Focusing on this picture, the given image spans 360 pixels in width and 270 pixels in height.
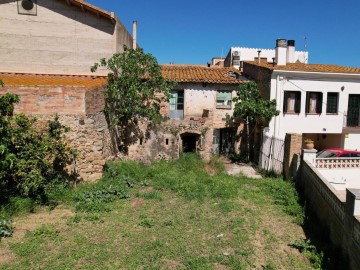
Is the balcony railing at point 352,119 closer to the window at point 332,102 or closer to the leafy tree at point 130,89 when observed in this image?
the window at point 332,102

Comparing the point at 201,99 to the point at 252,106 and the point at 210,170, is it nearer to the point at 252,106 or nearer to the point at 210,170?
the point at 252,106

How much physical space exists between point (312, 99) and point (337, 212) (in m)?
12.9

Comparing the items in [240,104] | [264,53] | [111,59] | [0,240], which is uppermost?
[264,53]

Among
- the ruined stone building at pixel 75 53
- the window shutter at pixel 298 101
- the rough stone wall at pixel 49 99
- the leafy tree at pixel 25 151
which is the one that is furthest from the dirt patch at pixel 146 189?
the window shutter at pixel 298 101

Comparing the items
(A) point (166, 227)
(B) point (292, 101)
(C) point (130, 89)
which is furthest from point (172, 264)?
(B) point (292, 101)

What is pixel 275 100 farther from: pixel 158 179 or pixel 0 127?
pixel 0 127

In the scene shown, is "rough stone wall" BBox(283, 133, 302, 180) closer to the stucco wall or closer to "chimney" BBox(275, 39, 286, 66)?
"chimney" BBox(275, 39, 286, 66)

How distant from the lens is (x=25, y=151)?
10.9 metres

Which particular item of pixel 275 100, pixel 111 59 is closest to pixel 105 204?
pixel 111 59

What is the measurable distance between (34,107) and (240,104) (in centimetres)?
1106

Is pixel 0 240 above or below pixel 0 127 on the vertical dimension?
below

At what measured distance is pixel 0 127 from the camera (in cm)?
984

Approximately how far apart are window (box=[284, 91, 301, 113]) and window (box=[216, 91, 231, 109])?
3491 mm

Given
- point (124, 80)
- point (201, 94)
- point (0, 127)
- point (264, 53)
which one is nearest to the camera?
point (0, 127)
